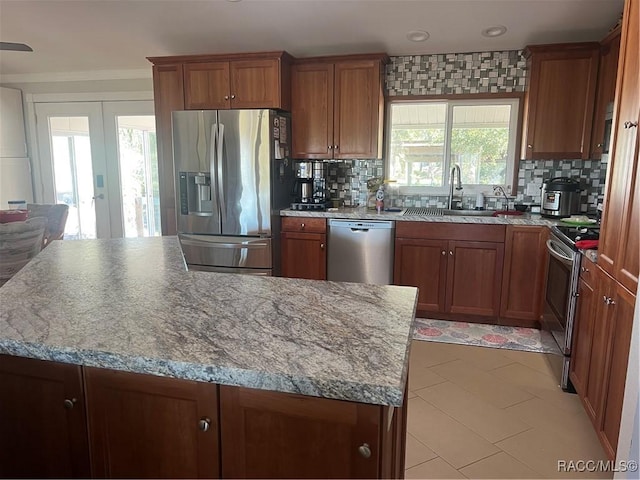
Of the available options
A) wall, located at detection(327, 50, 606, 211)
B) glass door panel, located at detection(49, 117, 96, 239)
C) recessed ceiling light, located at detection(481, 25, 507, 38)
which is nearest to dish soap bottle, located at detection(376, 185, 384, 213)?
wall, located at detection(327, 50, 606, 211)

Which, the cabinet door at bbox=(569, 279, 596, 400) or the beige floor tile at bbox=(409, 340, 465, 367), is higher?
the cabinet door at bbox=(569, 279, 596, 400)

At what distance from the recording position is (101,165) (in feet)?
16.5

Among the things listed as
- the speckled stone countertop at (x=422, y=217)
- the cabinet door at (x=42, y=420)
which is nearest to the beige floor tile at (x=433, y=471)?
the cabinet door at (x=42, y=420)

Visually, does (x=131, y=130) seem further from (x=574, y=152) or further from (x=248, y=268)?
(x=574, y=152)

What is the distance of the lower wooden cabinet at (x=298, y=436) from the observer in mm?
948

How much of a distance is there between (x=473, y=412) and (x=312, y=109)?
2720 millimetres

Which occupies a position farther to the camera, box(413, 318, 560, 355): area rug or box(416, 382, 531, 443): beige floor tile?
box(413, 318, 560, 355): area rug

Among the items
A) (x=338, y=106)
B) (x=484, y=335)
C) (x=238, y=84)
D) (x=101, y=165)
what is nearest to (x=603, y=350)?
(x=484, y=335)

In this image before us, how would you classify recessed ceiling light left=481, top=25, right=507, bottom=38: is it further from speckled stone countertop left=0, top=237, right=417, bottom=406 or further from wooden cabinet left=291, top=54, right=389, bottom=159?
speckled stone countertop left=0, top=237, right=417, bottom=406

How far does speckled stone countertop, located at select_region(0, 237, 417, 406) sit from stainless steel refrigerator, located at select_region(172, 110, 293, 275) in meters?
1.97

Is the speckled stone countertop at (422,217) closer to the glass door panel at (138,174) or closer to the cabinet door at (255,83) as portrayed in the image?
the cabinet door at (255,83)

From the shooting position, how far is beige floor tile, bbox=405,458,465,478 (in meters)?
1.89

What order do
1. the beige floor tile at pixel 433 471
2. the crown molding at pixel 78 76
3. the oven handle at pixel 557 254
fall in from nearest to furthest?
the beige floor tile at pixel 433 471 → the oven handle at pixel 557 254 → the crown molding at pixel 78 76

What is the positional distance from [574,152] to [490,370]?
1881 millimetres
